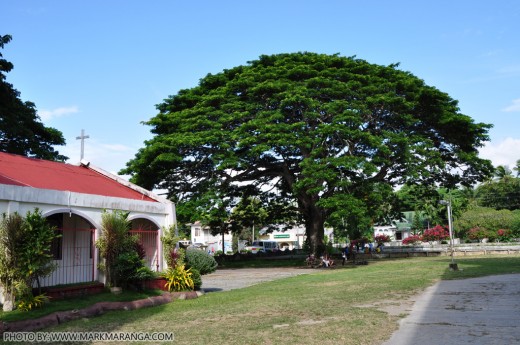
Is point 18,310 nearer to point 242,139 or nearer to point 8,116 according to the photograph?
point 242,139

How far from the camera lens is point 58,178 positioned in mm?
14781

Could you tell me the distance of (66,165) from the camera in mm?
17141

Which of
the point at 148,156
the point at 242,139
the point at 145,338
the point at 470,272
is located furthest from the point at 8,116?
the point at 470,272

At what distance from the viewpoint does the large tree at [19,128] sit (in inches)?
1033

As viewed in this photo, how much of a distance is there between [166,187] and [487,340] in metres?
23.4

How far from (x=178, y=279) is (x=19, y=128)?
1735 centimetres

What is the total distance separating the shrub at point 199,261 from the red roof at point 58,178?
8.94 ft

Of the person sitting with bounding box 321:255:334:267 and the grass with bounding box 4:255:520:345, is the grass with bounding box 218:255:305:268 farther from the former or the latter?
the grass with bounding box 4:255:520:345

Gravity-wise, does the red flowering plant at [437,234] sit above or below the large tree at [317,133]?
below

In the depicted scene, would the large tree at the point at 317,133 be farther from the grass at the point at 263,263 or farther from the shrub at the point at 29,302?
the shrub at the point at 29,302

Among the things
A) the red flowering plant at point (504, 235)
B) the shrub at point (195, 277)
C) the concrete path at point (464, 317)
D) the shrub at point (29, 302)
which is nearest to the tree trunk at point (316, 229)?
the shrub at point (195, 277)

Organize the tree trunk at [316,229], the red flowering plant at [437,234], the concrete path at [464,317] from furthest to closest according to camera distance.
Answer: the red flowering plant at [437,234], the tree trunk at [316,229], the concrete path at [464,317]

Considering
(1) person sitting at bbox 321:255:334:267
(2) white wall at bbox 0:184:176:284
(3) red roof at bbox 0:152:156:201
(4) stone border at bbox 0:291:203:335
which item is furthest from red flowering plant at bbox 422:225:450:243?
(4) stone border at bbox 0:291:203:335

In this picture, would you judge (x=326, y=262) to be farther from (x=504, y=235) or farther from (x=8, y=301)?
(x=504, y=235)
